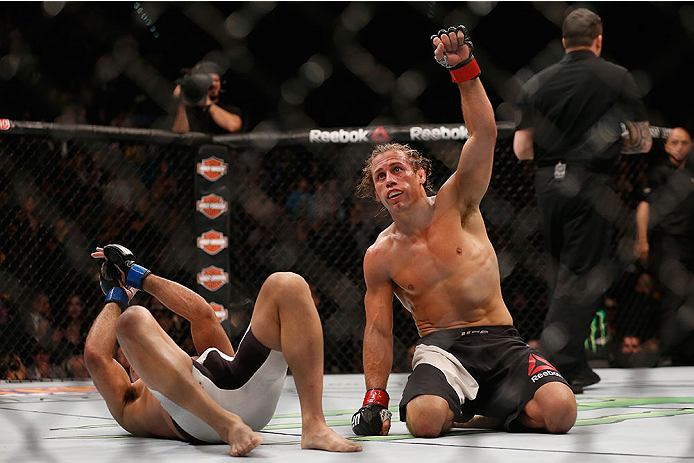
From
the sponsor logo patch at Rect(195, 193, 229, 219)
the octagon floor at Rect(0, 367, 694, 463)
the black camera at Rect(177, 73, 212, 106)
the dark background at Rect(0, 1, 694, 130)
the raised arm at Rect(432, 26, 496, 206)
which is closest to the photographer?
the octagon floor at Rect(0, 367, 694, 463)

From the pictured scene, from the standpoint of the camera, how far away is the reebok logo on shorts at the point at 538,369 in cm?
194

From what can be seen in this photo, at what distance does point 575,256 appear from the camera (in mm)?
2799

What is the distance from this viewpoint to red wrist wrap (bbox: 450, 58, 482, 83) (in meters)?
1.97

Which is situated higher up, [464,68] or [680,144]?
[464,68]

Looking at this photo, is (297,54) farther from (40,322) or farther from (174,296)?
(174,296)

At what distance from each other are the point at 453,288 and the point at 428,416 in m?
0.38

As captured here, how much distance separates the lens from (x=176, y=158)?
3.73 metres

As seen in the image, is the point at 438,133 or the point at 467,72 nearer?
the point at 467,72

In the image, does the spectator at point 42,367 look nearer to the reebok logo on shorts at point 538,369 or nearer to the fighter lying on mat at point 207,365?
the fighter lying on mat at point 207,365

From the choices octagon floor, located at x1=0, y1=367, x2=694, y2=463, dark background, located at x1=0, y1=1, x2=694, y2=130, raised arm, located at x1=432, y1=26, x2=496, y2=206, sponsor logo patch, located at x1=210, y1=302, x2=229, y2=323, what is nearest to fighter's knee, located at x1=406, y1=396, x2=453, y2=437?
octagon floor, located at x1=0, y1=367, x2=694, y2=463

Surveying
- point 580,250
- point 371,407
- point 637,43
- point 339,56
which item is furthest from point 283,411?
point 637,43

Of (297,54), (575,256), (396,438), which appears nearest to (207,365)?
(396,438)

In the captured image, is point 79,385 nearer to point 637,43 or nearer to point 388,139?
point 388,139

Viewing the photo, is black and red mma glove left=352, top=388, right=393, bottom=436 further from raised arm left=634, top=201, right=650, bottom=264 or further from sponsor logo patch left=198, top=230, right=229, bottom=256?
raised arm left=634, top=201, right=650, bottom=264
